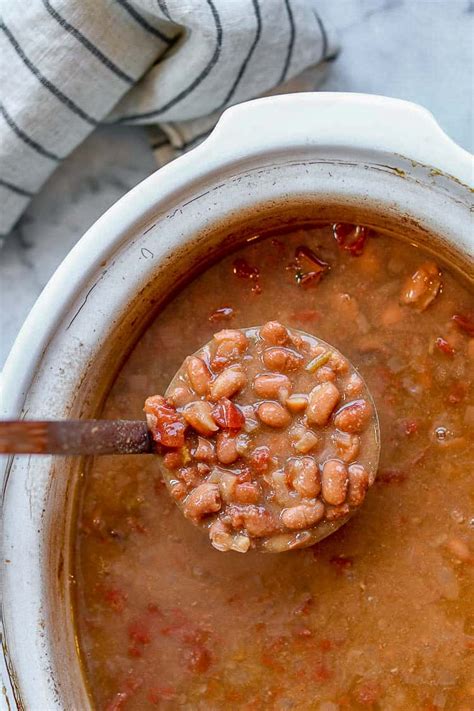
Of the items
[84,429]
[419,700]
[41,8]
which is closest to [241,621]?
[419,700]

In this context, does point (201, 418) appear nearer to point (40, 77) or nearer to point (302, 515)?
point (302, 515)

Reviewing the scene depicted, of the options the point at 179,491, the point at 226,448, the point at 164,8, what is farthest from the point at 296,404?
the point at 164,8

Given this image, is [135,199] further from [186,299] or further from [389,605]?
[389,605]

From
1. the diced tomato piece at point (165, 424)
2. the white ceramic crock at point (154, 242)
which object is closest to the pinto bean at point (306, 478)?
the diced tomato piece at point (165, 424)

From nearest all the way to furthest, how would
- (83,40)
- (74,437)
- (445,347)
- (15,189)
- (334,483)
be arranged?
(74,437), (334,483), (445,347), (83,40), (15,189)

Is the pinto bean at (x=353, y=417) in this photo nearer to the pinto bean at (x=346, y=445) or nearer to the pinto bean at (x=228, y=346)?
the pinto bean at (x=346, y=445)
